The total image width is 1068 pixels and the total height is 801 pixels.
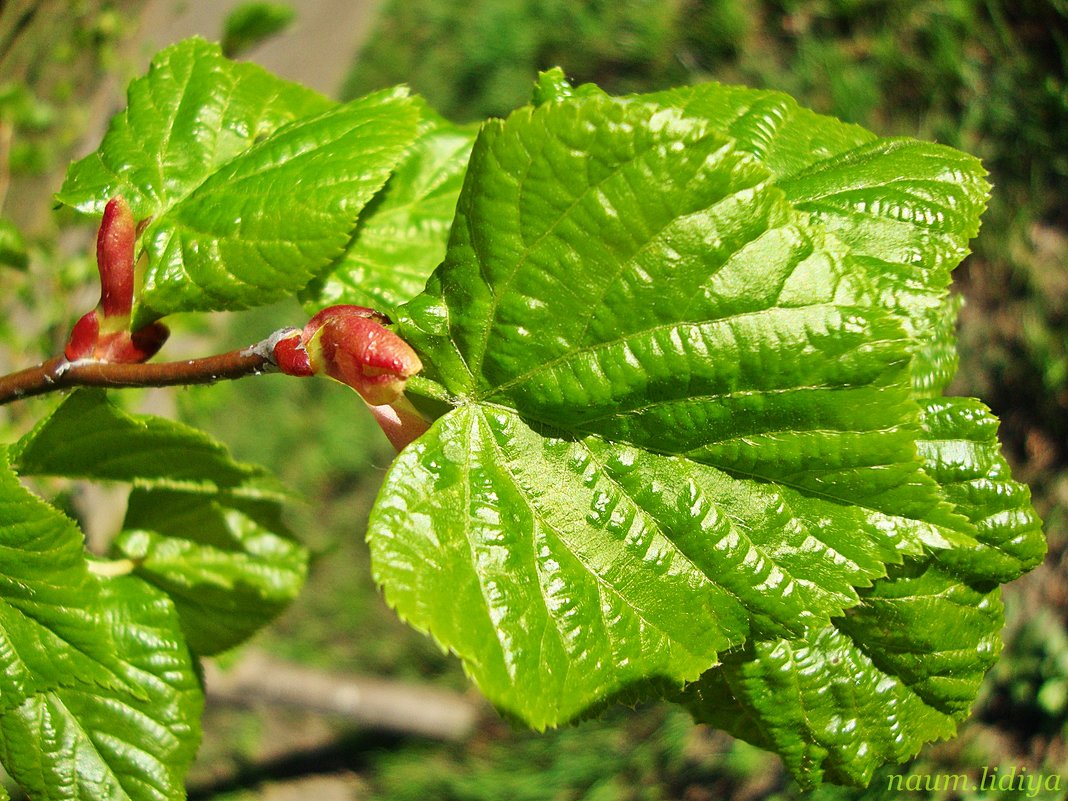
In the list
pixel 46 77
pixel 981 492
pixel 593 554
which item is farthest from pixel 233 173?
pixel 46 77

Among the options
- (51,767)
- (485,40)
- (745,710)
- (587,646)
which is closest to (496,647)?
(587,646)

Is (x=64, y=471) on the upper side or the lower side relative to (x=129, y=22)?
lower

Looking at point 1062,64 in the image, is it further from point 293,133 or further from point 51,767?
point 51,767

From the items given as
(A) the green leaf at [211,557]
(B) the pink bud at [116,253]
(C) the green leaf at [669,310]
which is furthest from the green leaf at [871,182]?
(A) the green leaf at [211,557]

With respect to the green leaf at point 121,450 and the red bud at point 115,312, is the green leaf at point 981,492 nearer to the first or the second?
the green leaf at point 121,450

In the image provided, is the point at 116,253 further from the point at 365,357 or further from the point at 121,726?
the point at 121,726

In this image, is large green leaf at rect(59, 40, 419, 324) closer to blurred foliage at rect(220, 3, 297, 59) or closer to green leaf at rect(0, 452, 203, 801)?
green leaf at rect(0, 452, 203, 801)
